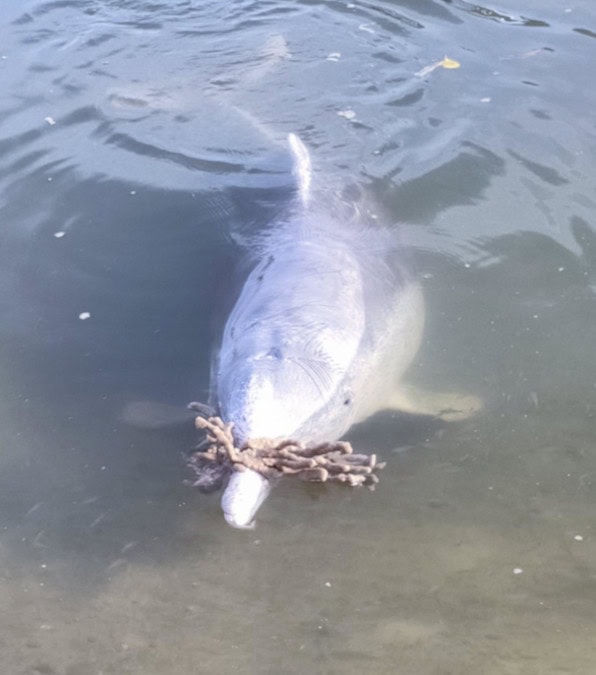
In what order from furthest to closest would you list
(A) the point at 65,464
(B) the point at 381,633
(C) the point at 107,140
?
(C) the point at 107,140
(A) the point at 65,464
(B) the point at 381,633

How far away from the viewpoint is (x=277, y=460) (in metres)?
3.86

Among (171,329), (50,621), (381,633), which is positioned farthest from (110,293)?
(381,633)

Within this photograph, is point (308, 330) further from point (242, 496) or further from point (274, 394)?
point (242, 496)

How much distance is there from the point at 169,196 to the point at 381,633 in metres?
3.79

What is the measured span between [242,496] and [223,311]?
161cm

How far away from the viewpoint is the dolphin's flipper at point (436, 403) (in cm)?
465

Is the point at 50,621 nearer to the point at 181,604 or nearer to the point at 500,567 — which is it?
the point at 181,604

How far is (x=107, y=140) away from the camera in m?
7.29

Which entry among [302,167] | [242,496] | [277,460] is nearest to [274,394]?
[277,460]

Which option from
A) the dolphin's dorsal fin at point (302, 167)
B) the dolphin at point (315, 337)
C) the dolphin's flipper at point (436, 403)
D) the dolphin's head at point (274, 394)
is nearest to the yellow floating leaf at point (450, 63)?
the dolphin's dorsal fin at point (302, 167)

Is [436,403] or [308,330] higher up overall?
[308,330]

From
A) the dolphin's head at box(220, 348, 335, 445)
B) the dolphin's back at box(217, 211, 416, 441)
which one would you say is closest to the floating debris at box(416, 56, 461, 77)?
the dolphin's back at box(217, 211, 416, 441)

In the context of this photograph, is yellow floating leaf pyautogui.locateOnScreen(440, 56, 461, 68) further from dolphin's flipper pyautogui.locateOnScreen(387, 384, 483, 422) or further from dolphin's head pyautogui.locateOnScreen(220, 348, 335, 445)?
dolphin's head pyautogui.locateOnScreen(220, 348, 335, 445)

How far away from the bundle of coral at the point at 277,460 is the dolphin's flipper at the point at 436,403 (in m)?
0.46
